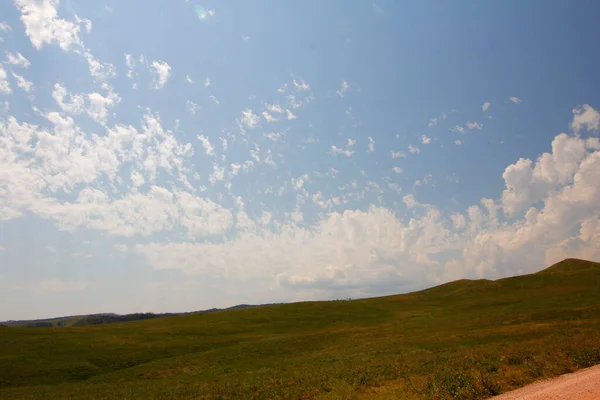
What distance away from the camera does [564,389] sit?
17.3m

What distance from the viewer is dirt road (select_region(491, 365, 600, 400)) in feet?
52.6

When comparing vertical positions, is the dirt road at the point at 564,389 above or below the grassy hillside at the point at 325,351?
above

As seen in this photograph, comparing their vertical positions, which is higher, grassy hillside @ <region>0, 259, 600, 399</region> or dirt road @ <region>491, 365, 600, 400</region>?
dirt road @ <region>491, 365, 600, 400</region>

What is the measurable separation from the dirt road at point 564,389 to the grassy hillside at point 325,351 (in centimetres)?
131

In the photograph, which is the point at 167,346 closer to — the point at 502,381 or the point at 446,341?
the point at 446,341

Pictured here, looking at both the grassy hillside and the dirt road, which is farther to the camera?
the grassy hillside

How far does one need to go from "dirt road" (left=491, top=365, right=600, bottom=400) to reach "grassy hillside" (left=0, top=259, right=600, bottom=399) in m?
1.31

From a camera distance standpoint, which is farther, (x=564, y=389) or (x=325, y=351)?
(x=325, y=351)

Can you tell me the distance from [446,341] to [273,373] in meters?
21.5

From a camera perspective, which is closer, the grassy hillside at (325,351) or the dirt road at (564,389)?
the dirt road at (564,389)

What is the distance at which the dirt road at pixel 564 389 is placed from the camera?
52.6 ft

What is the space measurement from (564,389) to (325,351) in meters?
35.8

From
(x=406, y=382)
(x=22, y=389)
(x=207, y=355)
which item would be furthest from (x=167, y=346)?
(x=406, y=382)

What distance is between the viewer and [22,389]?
4112 cm
